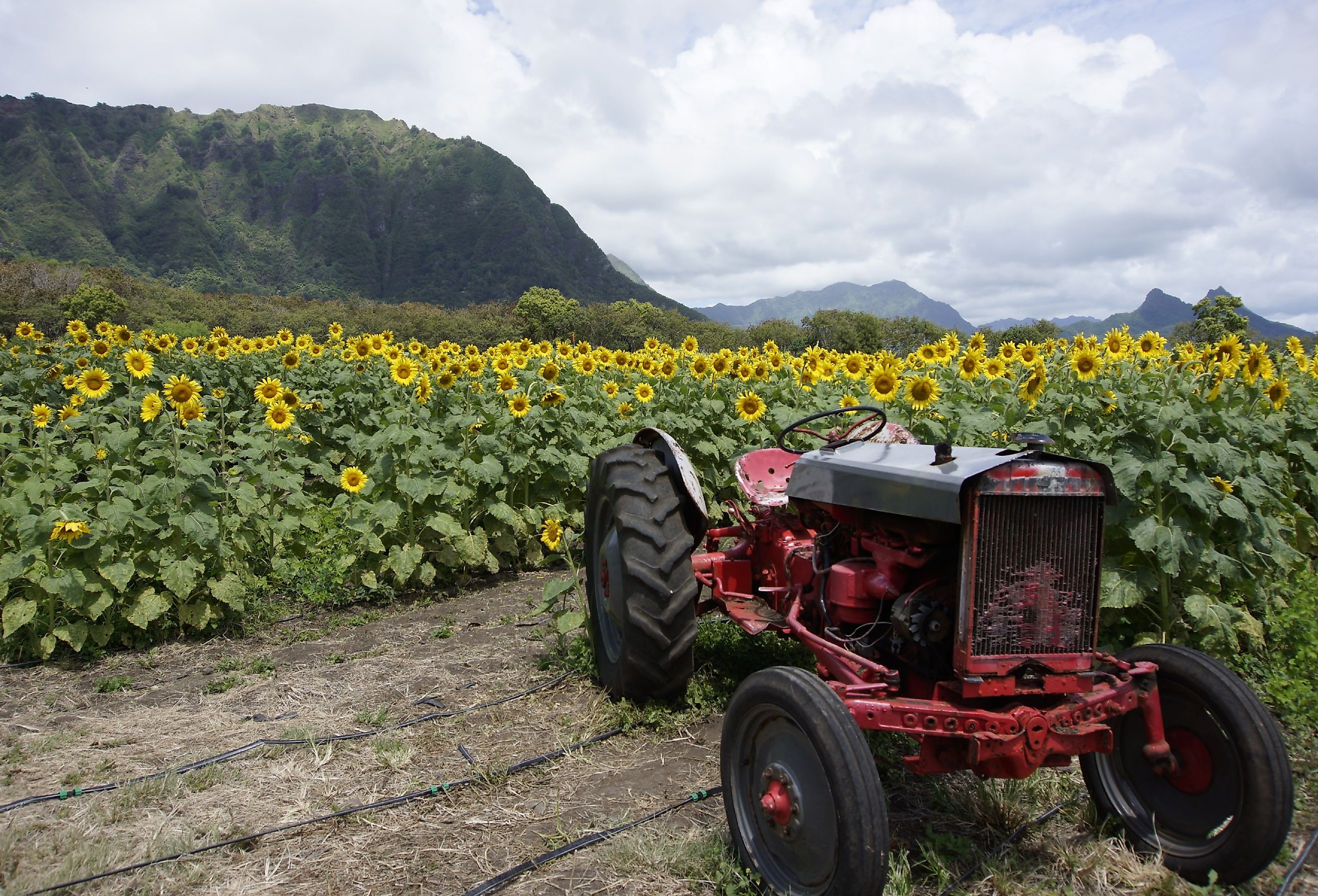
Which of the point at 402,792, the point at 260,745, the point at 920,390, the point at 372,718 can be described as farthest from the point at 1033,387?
the point at 260,745

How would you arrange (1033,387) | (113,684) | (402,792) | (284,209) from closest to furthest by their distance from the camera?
1. (402,792)
2. (113,684)
3. (1033,387)
4. (284,209)

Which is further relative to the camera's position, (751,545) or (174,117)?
(174,117)

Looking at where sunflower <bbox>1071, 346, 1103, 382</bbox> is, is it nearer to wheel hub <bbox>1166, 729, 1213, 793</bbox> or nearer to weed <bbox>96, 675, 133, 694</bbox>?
wheel hub <bbox>1166, 729, 1213, 793</bbox>

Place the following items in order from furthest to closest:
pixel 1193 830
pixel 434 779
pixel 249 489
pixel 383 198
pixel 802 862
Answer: pixel 383 198
pixel 249 489
pixel 434 779
pixel 1193 830
pixel 802 862

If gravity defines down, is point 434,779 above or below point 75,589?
below

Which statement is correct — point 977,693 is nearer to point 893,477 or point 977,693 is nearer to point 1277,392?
point 893,477

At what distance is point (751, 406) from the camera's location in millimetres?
7590

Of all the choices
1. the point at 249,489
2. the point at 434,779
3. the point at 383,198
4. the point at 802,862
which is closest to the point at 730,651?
the point at 434,779

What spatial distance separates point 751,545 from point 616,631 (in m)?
0.91

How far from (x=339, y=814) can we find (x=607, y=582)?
5.60 ft

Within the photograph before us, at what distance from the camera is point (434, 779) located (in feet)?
11.8

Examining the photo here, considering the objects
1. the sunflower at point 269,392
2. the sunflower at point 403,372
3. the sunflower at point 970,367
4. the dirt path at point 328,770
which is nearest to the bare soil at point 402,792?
the dirt path at point 328,770

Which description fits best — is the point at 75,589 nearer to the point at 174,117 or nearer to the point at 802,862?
the point at 802,862

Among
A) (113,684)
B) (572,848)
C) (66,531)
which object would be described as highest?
(66,531)
